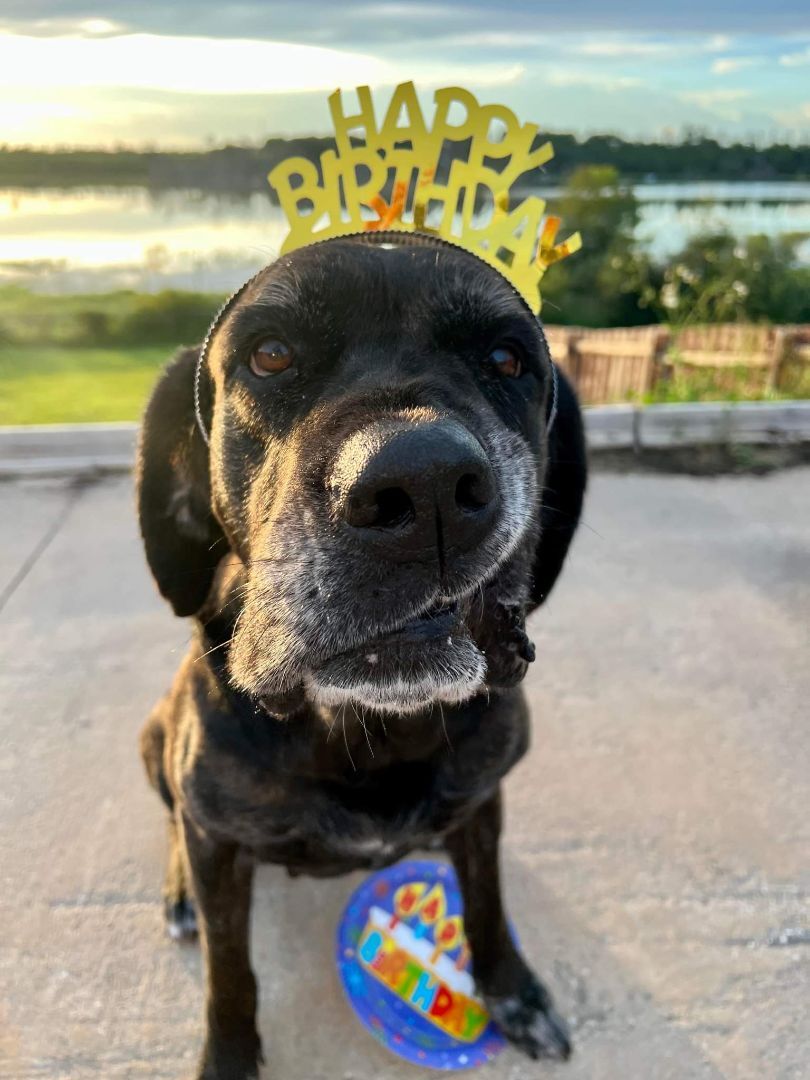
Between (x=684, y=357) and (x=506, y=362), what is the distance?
6601 millimetres

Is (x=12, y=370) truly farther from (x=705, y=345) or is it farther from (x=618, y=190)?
(x=618, y=190)

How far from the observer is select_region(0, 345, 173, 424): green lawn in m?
8.48

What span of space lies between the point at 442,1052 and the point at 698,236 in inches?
602

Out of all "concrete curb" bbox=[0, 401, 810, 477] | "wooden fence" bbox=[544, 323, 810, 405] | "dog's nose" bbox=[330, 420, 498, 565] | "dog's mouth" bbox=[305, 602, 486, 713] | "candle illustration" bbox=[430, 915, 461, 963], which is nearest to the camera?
"dog's nose" bbox=[330, 420, 498, 565]

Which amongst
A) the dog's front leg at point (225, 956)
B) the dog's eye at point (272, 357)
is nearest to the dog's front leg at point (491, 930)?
the dog's front leg at point (225, 956)

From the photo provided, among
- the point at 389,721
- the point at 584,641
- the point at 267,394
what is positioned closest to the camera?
the point at 267,394

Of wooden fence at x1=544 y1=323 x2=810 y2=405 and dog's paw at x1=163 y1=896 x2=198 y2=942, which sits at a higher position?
wooden fence at x1=544 y1=323 x2=810 y2=405

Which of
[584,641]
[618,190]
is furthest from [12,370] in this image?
[618,190]

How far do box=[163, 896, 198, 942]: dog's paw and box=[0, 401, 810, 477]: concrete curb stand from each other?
10.2 feet

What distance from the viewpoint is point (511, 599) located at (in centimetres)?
145

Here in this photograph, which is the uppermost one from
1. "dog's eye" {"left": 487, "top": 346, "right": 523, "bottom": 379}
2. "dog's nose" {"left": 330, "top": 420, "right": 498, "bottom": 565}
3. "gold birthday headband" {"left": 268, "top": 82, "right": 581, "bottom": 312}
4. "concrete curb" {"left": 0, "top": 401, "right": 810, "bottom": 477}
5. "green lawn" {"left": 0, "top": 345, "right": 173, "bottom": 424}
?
"gold birthday headband" {"left": 268, "top": 82, "right": 581, "bottom": 312}

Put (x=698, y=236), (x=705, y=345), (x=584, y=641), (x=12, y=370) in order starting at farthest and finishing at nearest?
1. (x=698, y=236)
2. (x=12, y=370)
3. (x=705, y=345)
4. (x=584, y=641)

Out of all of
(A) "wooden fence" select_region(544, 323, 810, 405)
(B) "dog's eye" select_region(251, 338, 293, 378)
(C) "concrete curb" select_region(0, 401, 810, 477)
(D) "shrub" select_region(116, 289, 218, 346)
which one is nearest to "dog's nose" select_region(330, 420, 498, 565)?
(B) "dog's eye" select_region(251, 338, 293, 378)

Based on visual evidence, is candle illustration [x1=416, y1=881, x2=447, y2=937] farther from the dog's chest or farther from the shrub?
the shrub
